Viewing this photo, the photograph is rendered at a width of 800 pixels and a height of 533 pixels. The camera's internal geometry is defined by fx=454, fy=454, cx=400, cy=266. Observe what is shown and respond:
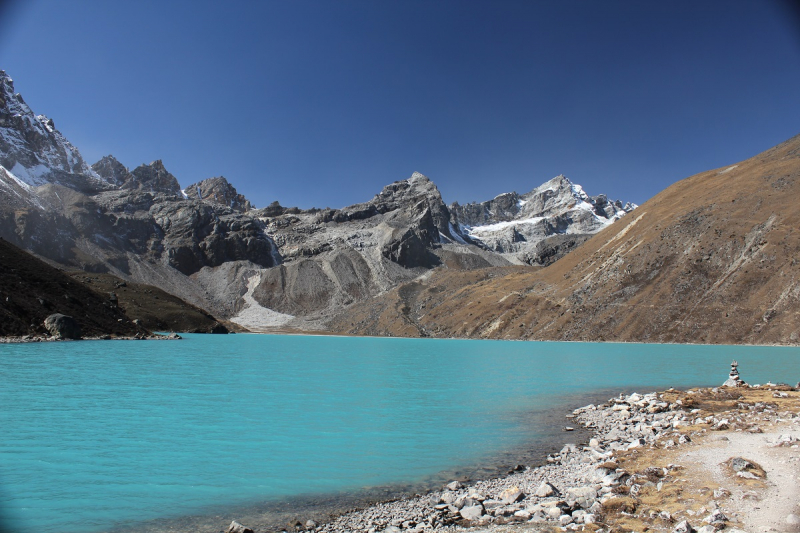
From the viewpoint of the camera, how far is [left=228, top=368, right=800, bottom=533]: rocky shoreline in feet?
33.6

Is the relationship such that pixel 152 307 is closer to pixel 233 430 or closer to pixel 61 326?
pixel 61 326

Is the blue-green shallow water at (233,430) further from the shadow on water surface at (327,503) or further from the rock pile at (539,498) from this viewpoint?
the rock pile at (539,498)

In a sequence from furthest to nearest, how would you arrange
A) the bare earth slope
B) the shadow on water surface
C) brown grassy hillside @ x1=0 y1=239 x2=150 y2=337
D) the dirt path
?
the bare earth slope, brown grassy hillside @ x1=0 y1=239 x2=150 y2=337, the shadow on water surface, the dirt path

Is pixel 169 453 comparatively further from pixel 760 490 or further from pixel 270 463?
pixel 760 490

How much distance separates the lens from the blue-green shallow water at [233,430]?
14094 mm

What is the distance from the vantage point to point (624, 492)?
1225cm

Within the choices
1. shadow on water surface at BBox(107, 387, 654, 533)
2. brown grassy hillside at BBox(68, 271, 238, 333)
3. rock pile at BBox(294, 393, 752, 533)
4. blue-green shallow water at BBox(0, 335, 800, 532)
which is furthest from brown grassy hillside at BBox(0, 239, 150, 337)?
rock pile at BBox(294, 393, 752, 533)

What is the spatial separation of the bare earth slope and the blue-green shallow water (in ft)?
178

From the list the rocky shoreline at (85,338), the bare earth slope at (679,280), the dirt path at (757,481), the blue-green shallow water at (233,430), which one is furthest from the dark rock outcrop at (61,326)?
the bare earth slope at (679,280)

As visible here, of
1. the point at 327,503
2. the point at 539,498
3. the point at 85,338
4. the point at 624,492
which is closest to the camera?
the point at 624,492

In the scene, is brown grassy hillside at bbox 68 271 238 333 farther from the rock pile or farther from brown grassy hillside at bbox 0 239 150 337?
the rock pile

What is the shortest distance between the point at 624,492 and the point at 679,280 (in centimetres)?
10913

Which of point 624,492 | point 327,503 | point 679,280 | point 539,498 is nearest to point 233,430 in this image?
point 327,503

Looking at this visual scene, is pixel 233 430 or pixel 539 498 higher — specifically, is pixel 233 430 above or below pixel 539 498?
above
